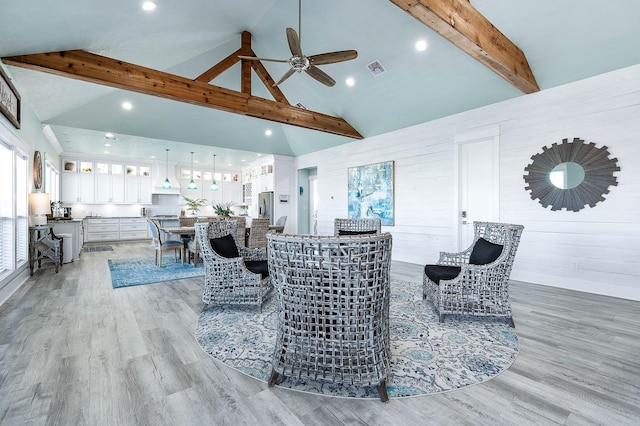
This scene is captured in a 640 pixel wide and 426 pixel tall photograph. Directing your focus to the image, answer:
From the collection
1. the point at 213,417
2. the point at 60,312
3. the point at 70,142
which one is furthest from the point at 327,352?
the point at 70,142

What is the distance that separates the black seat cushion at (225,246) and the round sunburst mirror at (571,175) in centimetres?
426

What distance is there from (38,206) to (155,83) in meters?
2.79

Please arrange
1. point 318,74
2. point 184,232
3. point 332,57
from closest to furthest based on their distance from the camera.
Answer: point 332,57 < point 318,74 < point 184,232

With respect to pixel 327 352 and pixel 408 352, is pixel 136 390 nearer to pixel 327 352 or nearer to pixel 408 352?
pixel 327 352

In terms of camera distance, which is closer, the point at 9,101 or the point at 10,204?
the point at 9,101

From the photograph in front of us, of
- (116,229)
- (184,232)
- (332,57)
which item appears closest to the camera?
(332,57)

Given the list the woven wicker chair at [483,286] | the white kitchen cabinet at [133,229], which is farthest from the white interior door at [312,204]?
the woven wicker chair at [483,286]

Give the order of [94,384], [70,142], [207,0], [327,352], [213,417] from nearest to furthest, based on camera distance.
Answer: [213,417], [327,352], [94,384], [207,0], [70,142]

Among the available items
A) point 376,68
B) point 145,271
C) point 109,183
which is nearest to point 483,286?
point 376,68

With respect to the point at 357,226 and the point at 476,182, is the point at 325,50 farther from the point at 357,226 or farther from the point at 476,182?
the point at 476,182

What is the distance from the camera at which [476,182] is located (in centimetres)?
515

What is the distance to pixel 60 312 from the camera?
10.3 ft

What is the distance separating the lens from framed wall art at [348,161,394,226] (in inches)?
259

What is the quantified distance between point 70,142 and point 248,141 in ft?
14.8
